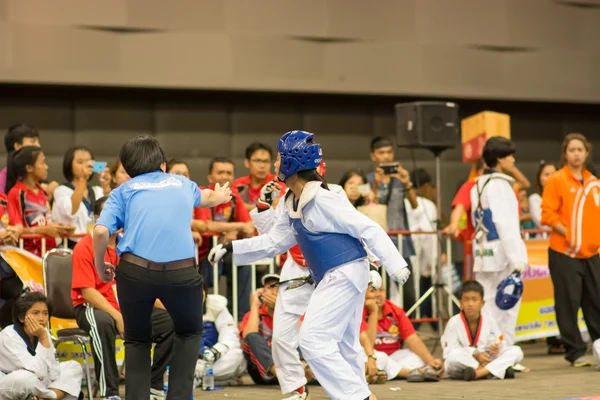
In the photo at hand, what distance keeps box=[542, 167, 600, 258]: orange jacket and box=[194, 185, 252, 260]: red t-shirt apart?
2520 mm

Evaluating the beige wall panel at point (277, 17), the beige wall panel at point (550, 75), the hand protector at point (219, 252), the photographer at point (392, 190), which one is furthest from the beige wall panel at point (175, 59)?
the hand protector at point (219, 252)

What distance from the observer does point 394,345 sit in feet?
25.5

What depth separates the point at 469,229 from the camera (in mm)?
8492

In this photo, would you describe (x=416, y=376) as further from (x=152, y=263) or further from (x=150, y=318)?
(x=152, y=263)

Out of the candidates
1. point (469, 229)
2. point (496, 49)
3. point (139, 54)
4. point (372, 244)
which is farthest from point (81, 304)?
point (496, 49)

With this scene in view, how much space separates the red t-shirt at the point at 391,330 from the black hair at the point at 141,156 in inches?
125

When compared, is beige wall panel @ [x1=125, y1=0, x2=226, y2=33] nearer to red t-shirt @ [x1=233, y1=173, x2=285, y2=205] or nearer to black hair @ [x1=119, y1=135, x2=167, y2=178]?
red t-shirt @ [x1=233, y1=173, x2=285, y2=205]

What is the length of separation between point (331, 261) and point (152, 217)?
99cm

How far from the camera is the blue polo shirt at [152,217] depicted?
16.3 ft

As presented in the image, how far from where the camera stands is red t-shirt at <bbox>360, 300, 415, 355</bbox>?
7.73m

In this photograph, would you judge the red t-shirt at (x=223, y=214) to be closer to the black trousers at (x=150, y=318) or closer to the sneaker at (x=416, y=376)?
the sneaker at (x=416, y=376)

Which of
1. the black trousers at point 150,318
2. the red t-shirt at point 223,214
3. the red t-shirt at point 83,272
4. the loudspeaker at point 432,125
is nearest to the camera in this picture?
the black trousers at point 150,318

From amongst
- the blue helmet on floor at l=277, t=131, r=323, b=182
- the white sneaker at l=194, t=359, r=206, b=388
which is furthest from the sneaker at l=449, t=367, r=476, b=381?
the blue helmet on floor at l=277, t=131, r=323, b=182

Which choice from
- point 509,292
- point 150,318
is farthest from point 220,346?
point 509,292
